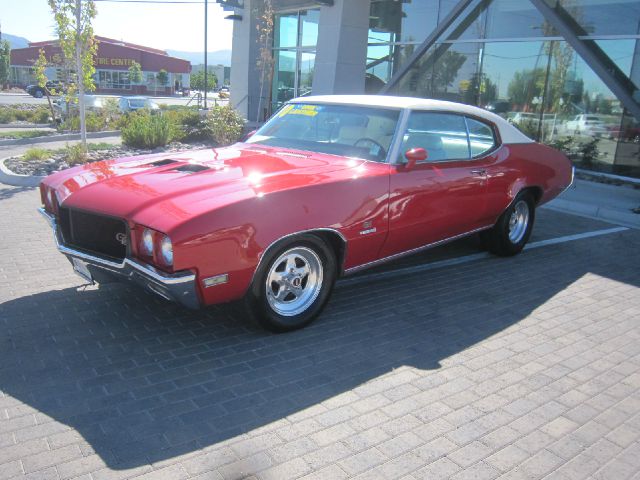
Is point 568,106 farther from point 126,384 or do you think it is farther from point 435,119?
point 126,384

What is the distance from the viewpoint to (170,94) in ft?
229

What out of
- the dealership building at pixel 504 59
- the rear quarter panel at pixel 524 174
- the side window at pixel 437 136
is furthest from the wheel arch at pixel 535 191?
the dealership building at pixel 504 59

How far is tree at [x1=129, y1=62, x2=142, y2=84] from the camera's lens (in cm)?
6431

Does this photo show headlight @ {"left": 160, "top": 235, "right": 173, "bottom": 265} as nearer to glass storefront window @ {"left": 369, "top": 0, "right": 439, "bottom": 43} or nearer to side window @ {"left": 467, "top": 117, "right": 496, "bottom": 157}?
side window @ {"left": 467, "top": 117, "right": 496, "bottom": 157}

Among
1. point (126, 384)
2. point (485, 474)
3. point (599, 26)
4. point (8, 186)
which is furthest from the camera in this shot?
point (599, 26)

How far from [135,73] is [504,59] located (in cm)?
6038

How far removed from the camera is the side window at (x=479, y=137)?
542 centimetres

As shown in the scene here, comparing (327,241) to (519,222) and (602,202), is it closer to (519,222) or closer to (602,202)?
(519,222)

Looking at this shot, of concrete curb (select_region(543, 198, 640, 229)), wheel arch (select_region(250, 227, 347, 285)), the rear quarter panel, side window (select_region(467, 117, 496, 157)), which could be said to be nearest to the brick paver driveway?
wheel arch (select_region(250, 227, 347, 285))

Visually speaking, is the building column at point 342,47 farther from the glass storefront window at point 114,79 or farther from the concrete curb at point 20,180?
the glass storefront window at point 114,79

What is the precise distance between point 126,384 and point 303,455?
120cm

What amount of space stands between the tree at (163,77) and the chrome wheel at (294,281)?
69.8 meters

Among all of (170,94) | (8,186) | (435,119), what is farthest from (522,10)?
(170,94)

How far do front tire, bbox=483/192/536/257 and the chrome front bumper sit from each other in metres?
3.72
